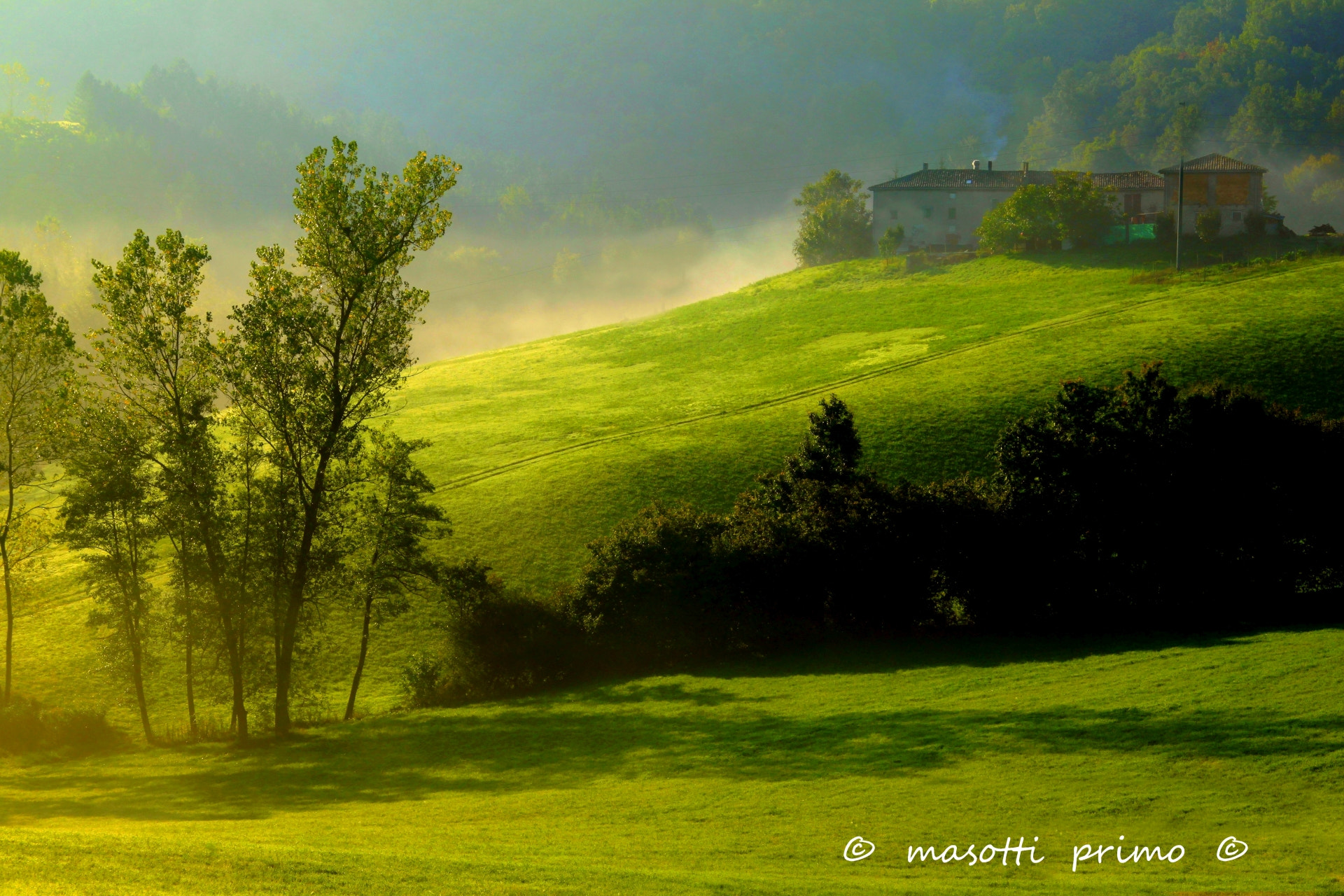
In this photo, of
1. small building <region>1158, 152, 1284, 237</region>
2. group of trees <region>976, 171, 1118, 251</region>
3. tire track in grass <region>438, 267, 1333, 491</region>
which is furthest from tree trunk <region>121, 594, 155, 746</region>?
small building <region>1158, 152, 1284, 237</region>

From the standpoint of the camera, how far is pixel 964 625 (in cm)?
4275

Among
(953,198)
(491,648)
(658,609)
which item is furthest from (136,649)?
(953,198)

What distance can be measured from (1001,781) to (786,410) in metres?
51.8

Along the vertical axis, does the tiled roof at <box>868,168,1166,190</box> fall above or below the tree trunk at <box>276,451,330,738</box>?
above

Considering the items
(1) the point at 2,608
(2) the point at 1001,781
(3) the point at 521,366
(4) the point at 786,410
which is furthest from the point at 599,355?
(2) the point at 1001,781

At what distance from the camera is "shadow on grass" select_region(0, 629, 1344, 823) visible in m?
24.5

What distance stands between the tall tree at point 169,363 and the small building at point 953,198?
102 meters

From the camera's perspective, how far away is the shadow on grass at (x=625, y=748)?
80.3 feet

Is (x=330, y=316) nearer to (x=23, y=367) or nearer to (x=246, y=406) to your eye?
(x=246, y=406)

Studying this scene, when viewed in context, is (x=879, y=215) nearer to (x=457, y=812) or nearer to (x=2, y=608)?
(x=2, y=608)

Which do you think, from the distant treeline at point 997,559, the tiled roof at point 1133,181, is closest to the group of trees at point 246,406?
the distant treeline at point 997,559

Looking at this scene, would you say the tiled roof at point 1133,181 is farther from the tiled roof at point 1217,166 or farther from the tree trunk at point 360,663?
the tree trunk at point 360,663

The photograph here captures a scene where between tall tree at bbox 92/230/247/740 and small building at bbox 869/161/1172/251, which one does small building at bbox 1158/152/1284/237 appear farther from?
tall tree at bbox 92/230/247/740

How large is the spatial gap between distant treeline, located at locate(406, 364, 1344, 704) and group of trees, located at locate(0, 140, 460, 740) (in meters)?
7.14
